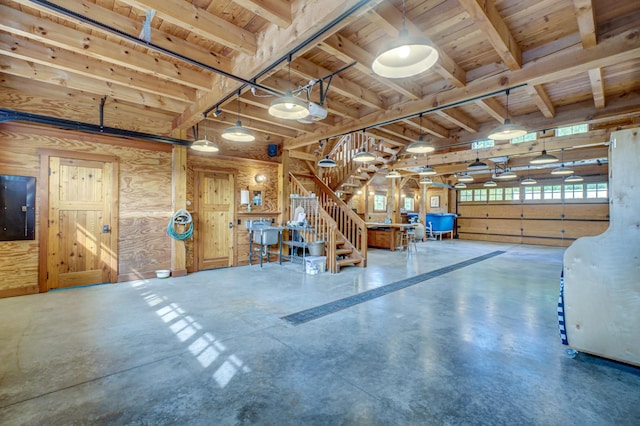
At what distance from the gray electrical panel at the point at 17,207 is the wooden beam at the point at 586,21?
7232 mm

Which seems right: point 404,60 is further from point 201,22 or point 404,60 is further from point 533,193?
point 533,193

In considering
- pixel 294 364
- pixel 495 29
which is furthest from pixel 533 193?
pixel 294 364

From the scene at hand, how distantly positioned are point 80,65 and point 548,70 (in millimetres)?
5925

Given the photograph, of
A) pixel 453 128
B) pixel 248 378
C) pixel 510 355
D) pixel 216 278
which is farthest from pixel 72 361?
pixel 453 128

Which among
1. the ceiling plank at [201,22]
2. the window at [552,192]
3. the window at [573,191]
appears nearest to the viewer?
the ceiling plank at [201,22]

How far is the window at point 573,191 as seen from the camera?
11.3 m

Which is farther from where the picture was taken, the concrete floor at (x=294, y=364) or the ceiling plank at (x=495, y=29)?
the ceiling plank at (x=495, y=29)

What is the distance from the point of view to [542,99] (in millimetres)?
4602

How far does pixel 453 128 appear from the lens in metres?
7.12

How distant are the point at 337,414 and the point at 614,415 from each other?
1.84 m

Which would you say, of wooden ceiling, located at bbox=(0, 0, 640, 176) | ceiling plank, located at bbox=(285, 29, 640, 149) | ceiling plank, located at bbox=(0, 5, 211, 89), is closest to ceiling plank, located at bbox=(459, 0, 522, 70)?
wooden ceiling, located at bbox=(0, 0, 640, 176)

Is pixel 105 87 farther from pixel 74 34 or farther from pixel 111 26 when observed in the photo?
pixel 111 26

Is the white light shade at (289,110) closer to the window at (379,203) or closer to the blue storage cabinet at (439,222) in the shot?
the window at (379,203)

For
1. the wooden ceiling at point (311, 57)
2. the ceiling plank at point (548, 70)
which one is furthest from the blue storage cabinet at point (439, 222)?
the ceiling plank at point (548, 70)
